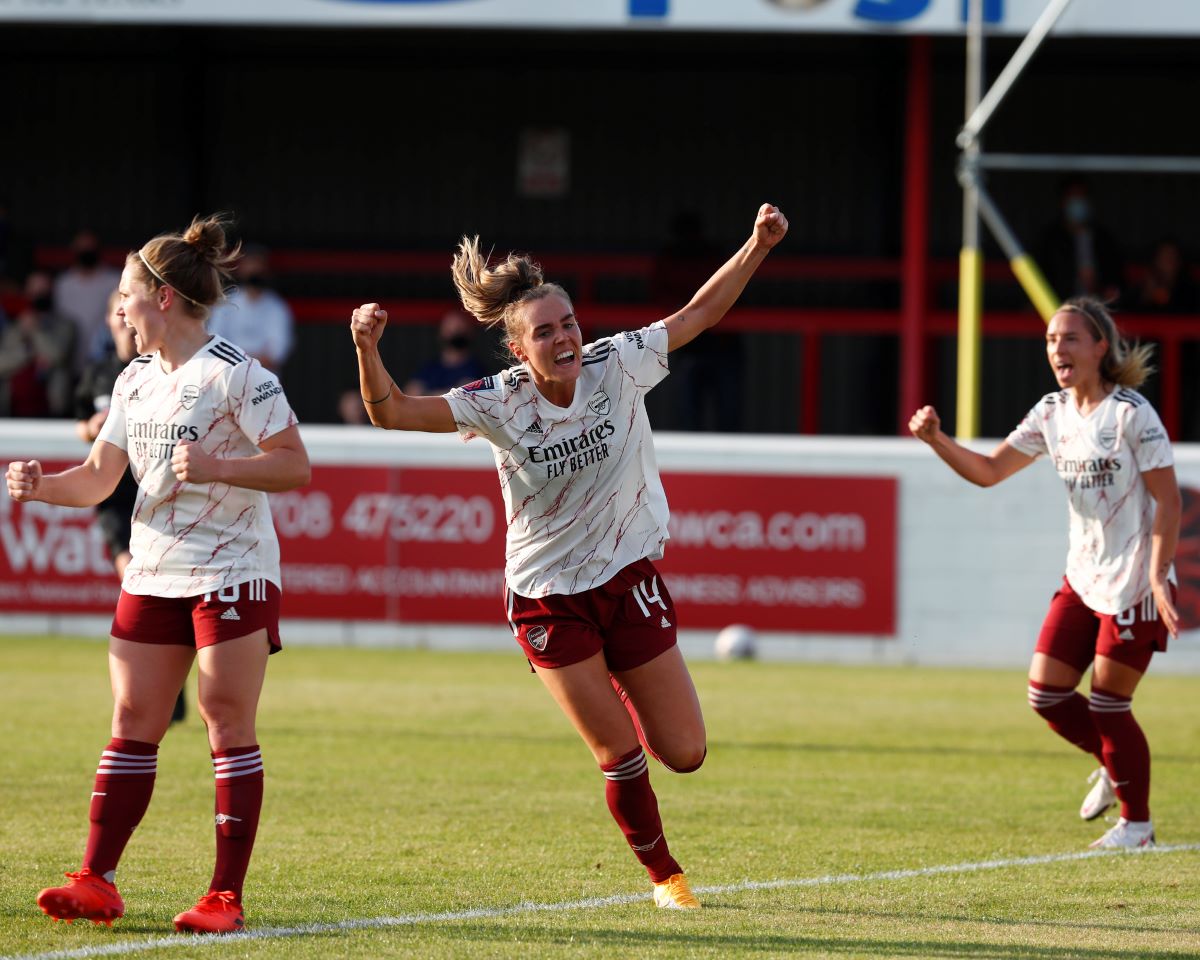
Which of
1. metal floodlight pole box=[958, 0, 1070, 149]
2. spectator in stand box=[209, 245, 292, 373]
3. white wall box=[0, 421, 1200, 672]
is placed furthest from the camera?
spectator in stand box=[209, 245, 292, 373]

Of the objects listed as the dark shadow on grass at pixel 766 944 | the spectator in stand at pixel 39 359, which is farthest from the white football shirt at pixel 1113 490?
the spectator in stand at pixel 39 359

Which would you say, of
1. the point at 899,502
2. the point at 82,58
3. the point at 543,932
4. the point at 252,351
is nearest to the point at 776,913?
the point at 543,932

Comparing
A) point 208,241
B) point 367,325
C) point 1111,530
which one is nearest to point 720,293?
point 367,325

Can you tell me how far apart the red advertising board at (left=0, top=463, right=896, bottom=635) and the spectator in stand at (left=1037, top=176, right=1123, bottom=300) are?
3.79m

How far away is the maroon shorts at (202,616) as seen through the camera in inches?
212

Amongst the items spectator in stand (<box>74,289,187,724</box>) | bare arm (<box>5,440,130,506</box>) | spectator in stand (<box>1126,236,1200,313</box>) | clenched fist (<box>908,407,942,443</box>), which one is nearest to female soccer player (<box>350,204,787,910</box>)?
bare arm (<box>5,440,130,506</box>)

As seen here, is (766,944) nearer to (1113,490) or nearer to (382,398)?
(382,398)

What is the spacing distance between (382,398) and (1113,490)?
2988 millimetres

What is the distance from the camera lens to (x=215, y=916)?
17.3ft

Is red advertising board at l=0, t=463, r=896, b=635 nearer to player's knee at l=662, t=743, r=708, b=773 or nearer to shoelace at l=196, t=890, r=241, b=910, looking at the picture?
player's knee at l=662, t=743, r=708, b=773

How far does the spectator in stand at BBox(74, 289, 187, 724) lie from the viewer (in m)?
8.68

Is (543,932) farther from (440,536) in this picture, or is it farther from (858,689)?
(440,536)

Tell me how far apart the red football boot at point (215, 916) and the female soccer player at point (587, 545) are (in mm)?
1071

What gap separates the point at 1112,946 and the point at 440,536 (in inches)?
345
